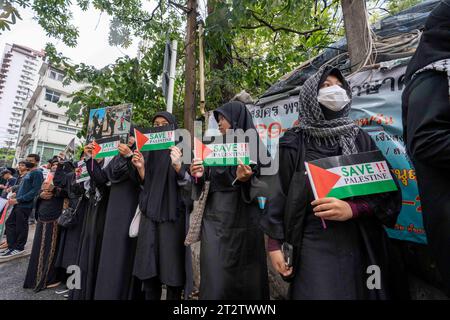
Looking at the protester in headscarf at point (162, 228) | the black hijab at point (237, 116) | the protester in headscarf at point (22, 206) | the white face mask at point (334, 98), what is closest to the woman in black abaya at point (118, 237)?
the protester in headscarf at point (162, 228)

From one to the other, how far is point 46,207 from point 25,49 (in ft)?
182

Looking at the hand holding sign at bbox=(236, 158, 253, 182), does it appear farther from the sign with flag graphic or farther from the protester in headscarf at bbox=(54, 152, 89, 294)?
the sign with flag graphic

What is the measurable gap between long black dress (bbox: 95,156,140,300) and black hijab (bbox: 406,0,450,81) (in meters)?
2.40

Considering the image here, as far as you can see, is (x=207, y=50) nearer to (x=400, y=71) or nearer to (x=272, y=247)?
(x=400, y=71)

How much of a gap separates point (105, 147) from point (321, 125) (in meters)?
2.11

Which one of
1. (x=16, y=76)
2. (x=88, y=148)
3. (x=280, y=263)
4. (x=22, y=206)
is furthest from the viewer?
(x=16, y=76)

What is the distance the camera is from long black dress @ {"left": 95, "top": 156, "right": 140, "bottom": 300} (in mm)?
2451

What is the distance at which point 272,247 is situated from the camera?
146 cm

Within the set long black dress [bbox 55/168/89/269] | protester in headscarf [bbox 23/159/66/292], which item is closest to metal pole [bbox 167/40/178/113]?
long black dress [bbox 55/168/89/269]

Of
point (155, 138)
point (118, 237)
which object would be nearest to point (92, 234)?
point (118, 237)

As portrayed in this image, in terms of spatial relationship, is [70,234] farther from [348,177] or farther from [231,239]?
[348,177]

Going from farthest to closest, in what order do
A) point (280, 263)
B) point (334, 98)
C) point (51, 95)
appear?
1. point (51, 95)
2. point (334, 98)
3. point (280, 263)

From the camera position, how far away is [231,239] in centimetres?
200
